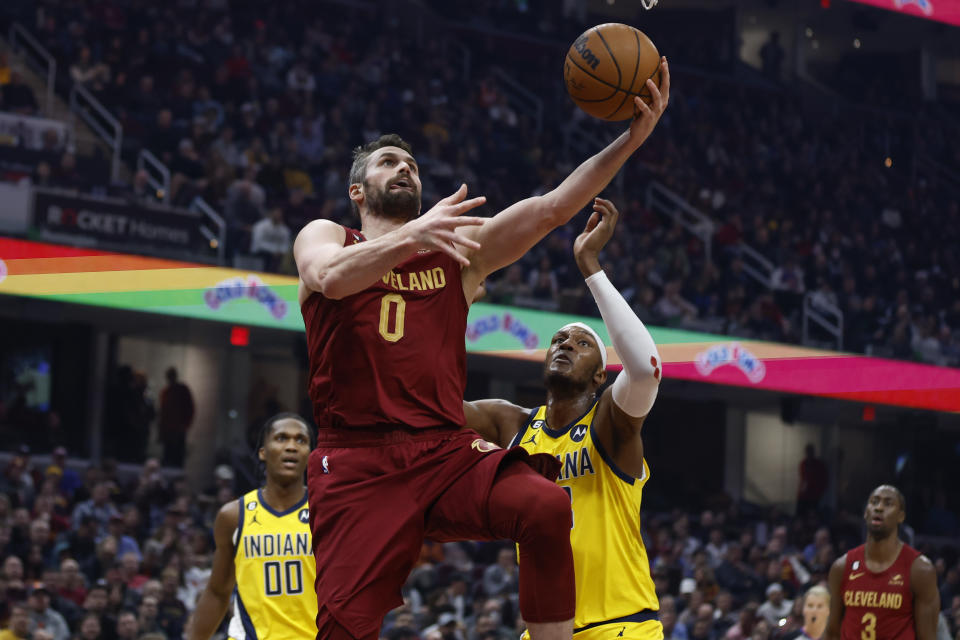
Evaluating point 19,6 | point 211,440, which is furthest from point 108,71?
point 211,440

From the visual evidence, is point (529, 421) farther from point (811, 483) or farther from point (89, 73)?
point (811, 483)

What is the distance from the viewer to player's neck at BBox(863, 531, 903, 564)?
8414 mm

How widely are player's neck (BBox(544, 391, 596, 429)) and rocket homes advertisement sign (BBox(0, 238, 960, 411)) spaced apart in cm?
899

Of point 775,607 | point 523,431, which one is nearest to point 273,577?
point 523,431

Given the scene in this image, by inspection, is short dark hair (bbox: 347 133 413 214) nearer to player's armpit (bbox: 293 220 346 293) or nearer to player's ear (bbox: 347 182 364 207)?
player's ear (bbox: 347 182 364 207)

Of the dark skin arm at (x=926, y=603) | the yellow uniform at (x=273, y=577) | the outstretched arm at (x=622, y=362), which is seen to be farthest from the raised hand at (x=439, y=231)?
the dark skin arm at (x=926, y=603)

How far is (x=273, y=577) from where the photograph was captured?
6.58 metres

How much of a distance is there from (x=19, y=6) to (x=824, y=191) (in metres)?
14.6

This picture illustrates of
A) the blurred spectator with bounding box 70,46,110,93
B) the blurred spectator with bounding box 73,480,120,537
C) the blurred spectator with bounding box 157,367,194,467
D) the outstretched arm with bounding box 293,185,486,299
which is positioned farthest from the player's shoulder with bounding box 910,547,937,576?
the blurred spectator with bounding box 70,46,110,93

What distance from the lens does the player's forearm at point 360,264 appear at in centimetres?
406

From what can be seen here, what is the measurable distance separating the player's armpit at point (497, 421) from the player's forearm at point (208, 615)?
1.87 m

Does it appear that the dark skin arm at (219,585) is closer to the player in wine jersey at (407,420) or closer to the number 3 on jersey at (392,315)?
the player in wine jersey at (407,420)

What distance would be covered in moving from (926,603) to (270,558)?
407 centimetres

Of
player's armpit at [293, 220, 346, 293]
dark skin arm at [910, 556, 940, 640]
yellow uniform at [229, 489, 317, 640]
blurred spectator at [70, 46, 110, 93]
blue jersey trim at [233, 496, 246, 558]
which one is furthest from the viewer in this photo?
blurred spectator at [70, 46, 110, 93]
